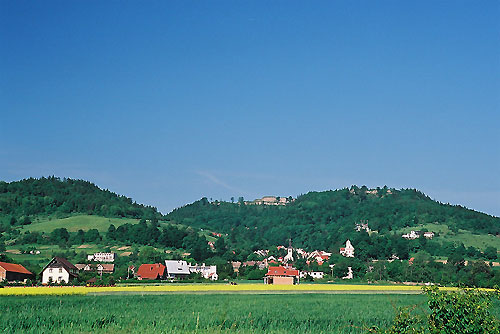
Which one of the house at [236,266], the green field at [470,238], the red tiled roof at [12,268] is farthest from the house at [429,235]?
the red tiled roof at [12,268]

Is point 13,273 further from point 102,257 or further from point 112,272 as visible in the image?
point 102,257

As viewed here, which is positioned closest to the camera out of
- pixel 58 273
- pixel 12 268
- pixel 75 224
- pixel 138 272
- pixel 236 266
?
pixel 58 273

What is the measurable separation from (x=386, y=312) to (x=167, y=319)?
12554 millimetres

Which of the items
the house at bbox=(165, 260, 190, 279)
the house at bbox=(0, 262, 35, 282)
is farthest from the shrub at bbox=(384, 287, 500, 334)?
the house at bbox=(165, 260, 190, 279)

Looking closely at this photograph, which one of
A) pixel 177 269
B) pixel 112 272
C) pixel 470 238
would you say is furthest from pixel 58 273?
pixel 470 238

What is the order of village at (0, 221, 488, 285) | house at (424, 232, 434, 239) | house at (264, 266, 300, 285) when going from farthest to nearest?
house at (424, 232, 434, 239) < house at (264, 266, 300, 285) < village at (0, 221, 488, 285)

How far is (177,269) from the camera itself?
11406 cm

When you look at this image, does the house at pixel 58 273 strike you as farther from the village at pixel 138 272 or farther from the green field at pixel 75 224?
the green field at pixel 75 224

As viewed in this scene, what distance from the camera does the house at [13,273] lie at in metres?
72.8

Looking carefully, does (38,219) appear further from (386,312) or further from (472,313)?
(472,313)

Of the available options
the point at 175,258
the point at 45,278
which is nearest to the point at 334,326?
the point at 45,278

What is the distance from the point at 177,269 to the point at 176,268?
0.30 m

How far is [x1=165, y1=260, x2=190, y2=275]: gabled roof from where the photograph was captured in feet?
364

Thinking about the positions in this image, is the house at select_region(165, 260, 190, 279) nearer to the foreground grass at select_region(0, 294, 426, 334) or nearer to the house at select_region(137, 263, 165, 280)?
the house at select_region(137, 263, 165, 280)
